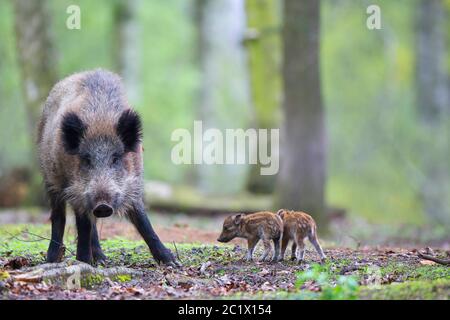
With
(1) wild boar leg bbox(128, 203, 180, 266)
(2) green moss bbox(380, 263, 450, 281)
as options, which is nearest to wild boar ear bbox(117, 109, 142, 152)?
(1) wild boar leg bbox(128, 203, 180, 266)

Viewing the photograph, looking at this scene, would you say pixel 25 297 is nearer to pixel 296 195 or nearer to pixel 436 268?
pixel 436 268

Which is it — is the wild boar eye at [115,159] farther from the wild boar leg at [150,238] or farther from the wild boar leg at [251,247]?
the wild boar leg at [251,247]

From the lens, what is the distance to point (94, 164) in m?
9.74

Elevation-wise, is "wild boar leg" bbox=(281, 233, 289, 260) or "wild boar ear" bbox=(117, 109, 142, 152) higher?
"wild boar ear" bbox=(117, 109, 142, 152)

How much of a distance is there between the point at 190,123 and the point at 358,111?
34.0 ft

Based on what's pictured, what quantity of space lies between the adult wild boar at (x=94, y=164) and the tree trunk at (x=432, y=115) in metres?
16.8

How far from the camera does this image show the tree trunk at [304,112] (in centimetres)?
1620

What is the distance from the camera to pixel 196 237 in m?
13.1

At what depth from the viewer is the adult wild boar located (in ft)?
31.8

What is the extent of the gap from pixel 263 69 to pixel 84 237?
13.0 meters

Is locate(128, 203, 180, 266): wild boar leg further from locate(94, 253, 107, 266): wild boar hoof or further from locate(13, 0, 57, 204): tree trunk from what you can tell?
locate(13, 0, 57, 204): tree trunk

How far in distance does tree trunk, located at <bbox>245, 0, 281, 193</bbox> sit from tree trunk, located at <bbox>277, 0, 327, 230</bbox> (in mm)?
5300

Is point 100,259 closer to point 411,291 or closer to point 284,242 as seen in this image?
point 284,242

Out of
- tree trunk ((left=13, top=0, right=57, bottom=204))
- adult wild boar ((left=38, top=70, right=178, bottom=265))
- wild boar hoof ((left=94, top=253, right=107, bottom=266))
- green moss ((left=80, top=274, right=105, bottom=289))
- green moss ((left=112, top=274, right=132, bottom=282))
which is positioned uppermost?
tree trunk ((left=13, top=0, right=57, bottom=204))
